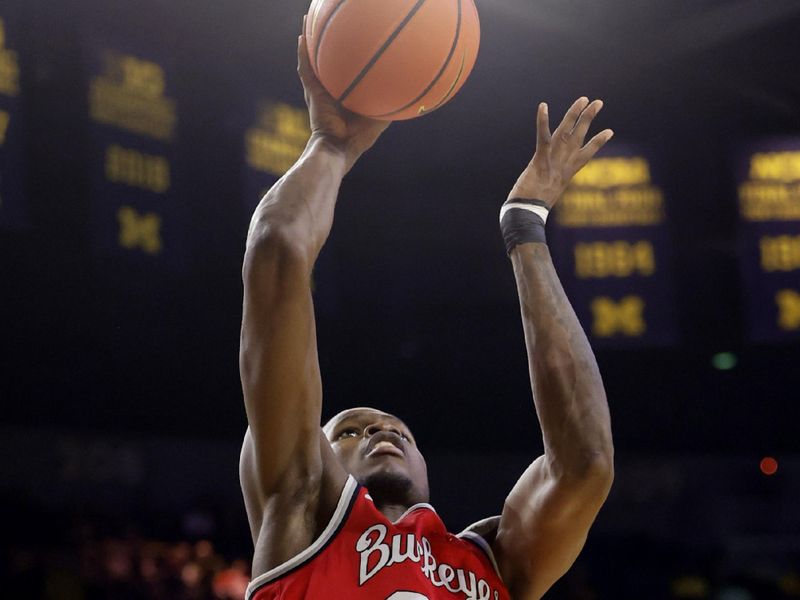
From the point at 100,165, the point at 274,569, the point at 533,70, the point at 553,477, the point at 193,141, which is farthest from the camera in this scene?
the point at 533,70

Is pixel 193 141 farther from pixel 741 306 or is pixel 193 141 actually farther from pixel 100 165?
pixel 741 306

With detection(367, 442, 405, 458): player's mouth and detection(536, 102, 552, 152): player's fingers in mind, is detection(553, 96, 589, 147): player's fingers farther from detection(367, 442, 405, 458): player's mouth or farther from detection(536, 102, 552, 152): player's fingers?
detection(367, 442, 405, 458): player's mouth

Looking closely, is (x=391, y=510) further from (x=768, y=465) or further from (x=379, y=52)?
(x=768, y=465)

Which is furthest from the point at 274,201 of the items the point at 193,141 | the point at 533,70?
the point at 533,70

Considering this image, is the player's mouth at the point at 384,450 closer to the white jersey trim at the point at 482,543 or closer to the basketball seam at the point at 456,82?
the white jersey trim at the point at 482,543

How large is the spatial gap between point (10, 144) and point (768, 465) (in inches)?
278

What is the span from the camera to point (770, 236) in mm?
7348

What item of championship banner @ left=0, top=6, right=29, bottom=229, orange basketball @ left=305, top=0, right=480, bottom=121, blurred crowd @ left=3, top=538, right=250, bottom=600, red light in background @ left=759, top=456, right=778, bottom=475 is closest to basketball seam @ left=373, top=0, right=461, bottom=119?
orange basketball @ left=305, top=0, right=480, bottom=121

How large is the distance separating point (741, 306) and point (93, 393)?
450 centimetres

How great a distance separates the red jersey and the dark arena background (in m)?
3.90

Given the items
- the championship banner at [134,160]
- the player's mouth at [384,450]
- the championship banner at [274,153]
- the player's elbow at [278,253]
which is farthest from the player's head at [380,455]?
the championship banner at [274,153]

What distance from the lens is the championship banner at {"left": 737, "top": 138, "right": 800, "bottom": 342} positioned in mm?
7207

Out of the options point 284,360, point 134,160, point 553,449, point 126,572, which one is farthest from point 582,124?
point 126,572

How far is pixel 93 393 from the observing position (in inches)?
310
